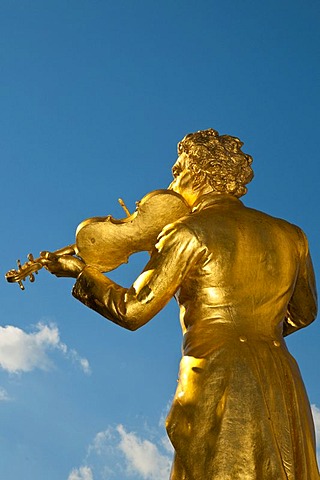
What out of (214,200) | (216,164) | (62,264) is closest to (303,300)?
(214,200)

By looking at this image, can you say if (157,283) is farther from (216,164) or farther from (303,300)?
(303,300)

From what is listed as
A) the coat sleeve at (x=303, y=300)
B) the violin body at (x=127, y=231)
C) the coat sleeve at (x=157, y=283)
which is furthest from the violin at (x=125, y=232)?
the coat sleeve at (x=303, y=300)

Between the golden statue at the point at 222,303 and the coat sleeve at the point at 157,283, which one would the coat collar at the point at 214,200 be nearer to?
the golden statue at the point at 222,303

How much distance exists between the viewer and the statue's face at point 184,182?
24.5ft

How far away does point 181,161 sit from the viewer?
7520mm

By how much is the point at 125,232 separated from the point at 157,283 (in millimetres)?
816

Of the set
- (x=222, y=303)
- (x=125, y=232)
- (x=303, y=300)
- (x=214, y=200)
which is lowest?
(x=222, y=303)

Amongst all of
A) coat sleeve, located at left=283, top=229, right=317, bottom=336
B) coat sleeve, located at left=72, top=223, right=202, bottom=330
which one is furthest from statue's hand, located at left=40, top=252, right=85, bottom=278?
coat sleeve, located at left=283, top=229, right=317, bottom=336

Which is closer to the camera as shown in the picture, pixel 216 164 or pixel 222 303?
pixel 222 303

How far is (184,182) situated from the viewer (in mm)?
7492

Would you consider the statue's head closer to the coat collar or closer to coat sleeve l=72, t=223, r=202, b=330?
the coat collar

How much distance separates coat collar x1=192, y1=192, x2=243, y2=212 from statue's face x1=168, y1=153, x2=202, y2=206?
9 centimetres

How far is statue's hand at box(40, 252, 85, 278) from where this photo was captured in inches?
284

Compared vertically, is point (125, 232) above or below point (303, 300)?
above
